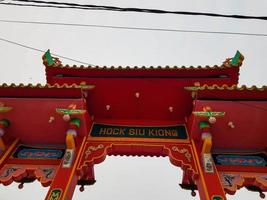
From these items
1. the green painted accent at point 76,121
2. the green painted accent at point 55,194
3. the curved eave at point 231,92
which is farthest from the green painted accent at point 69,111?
the curved eave at point 231,92

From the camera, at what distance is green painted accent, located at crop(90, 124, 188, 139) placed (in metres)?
7.14

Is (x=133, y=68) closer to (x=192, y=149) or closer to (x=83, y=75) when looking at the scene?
(x=83, y=75)

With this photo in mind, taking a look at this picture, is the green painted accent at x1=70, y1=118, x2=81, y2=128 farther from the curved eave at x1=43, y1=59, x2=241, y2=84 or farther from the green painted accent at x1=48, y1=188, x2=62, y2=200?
the green painted accent at x1=48, y1=188, x2=62, y2=200

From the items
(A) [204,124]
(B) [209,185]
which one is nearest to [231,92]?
(A) [204,124]

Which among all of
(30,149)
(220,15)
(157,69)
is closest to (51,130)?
(30,149)

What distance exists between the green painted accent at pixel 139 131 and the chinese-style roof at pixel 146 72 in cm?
128

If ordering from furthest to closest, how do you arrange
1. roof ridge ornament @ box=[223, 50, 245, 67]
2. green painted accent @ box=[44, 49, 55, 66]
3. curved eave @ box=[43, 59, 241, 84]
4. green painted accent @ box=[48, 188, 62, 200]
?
green painted accent @ box=[44, 49, 55, 66]
roof ridge ornament @ box=[223, 50, 245, 67]
curved eave @ box=[43, 59, 241, 84]
green painted accent @ box=[48, 188, 62, 200]

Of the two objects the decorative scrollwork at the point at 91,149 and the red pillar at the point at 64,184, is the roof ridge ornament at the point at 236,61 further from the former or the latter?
the red pillar at the point at 64,184

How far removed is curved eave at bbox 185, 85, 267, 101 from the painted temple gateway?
21 millimetres

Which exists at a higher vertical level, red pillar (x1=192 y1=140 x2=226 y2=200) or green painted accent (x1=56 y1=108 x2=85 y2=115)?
green painted accent (x1=56 y1=108 x2=85 y2=115)

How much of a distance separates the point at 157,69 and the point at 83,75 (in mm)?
1925

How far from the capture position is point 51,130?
6.98 metres

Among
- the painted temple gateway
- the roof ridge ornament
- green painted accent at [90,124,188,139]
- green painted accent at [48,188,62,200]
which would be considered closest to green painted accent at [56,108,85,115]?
the painted temple gateway

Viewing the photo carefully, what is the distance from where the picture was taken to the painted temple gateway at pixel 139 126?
6285 millimetres
